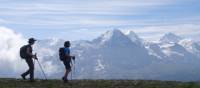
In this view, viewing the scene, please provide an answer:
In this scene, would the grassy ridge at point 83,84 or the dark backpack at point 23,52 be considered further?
the dark backpack at point 23,52

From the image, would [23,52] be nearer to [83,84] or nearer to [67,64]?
[67,64]

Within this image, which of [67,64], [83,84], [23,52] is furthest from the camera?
[83,84]

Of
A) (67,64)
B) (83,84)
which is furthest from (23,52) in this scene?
(83,84)

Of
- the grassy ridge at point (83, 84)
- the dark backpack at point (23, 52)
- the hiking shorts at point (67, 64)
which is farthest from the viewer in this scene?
the hiking shorts at point (67, 64)

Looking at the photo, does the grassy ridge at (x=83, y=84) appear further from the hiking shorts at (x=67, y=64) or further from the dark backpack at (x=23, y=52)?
the dark backpack at (x=23, y=52)

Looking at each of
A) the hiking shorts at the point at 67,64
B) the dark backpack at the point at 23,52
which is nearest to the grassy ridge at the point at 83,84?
the hiking shorts at the point at 67,64

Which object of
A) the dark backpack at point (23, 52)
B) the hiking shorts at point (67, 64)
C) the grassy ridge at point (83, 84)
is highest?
the dark backpack at point (23, 52)

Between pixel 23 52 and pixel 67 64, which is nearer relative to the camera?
pixel 23 52

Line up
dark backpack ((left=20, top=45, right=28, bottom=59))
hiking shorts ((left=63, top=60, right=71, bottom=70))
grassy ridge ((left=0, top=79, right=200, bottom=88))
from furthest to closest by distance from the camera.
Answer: hiking shorts ((left=63, top=60, right=71, bottom=70)), dark backpack ((left=20, top=45, right=28, bottom=59)), grassy ridge ((left=0, top=79, right=200, bottom=88))

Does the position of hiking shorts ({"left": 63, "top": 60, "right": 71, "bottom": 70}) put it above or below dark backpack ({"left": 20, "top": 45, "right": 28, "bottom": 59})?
below

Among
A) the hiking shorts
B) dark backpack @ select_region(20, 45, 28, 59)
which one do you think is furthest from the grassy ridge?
dark backpack @ select_region(20, 45, 28, 59)

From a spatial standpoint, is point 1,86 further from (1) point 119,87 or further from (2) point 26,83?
(1) point 119,87

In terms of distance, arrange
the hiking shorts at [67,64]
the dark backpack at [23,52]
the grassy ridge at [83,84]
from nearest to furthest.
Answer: the grassy ridge at [83,84] → the dark backpack at [23,52] → the hiking shorts at [67,64]

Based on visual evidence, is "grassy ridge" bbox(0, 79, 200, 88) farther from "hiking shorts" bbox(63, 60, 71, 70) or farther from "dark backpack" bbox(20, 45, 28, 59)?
"dark backpack" bbox(20, 45, 28, 59)
